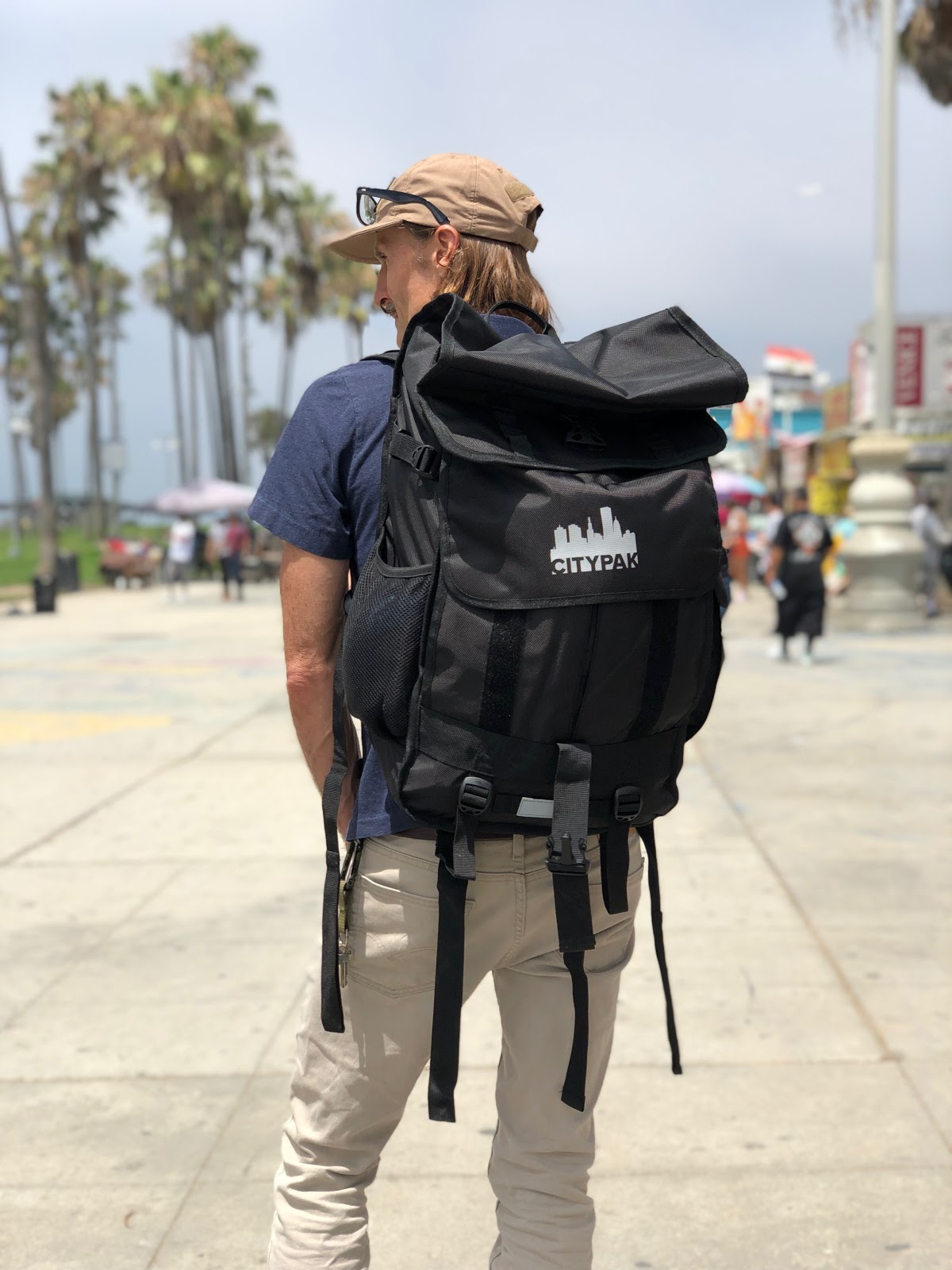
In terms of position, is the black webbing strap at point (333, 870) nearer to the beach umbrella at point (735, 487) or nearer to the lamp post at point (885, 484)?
the lamp post at point (885, 484)

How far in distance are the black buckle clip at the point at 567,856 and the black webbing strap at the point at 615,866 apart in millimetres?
87

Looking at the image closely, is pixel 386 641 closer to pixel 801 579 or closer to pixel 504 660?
pixel 504 660

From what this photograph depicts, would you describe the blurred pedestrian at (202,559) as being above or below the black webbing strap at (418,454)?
below

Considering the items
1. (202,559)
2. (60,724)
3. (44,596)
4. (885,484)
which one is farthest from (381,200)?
(202,559)

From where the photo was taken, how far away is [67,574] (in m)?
30.2

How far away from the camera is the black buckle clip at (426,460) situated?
178 centimetres

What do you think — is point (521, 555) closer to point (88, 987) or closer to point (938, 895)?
point (88, 987)

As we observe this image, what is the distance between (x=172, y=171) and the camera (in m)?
37.9

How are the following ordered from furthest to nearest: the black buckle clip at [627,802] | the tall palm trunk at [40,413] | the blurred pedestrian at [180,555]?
the tall palm trunk at [40,413]
the blurred pedestrian at [180,555]
the black buckle clip at [627,802]

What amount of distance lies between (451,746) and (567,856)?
0.70 ft

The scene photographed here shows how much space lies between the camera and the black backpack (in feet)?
5.81

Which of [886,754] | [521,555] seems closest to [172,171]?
[886,754]

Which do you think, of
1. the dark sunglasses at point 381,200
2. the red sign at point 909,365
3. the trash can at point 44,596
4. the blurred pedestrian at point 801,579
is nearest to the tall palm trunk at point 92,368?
the trash can at point 44,596

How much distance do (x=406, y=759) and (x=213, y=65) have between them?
40.7 metres
